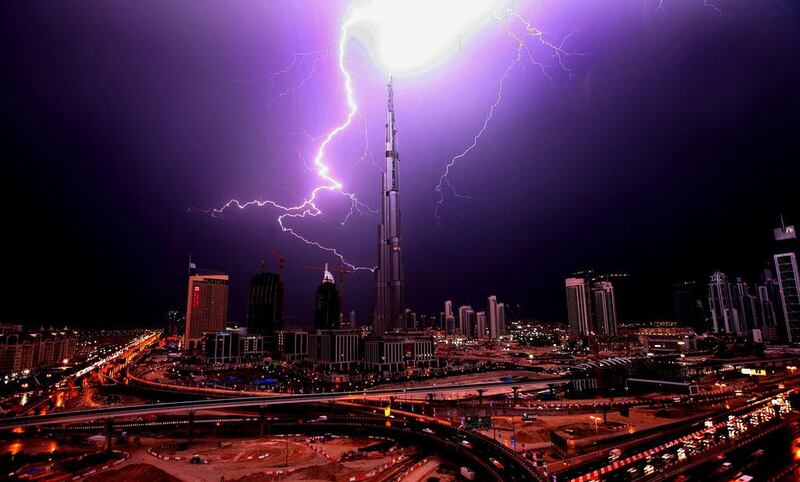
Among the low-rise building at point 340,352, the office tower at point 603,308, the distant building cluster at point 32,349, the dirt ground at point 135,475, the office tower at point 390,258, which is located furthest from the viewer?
the office tower at point 603,308

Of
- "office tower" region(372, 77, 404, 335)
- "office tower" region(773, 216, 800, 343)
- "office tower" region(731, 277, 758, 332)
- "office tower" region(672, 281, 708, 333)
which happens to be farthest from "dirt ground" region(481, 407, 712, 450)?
"office tower" region(672, 281, 708, 333)

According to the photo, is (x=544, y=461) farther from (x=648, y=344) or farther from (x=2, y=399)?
(x=648, y=344)

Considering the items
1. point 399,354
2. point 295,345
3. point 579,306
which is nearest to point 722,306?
point 579,306

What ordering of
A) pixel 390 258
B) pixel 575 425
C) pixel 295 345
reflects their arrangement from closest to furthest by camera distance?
pixel 575 425
pixel 390 258
pixel 295 345

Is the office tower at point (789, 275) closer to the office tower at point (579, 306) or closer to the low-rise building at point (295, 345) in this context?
the office tower at point (579, 306)

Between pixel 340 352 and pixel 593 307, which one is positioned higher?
pixel 593 307

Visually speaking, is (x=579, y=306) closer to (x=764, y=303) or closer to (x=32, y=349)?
(x=764, y=303)

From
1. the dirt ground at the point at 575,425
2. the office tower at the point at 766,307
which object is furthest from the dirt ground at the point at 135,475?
the office tower at the point at 766,307

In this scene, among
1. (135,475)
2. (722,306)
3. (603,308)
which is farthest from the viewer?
(603,308)
